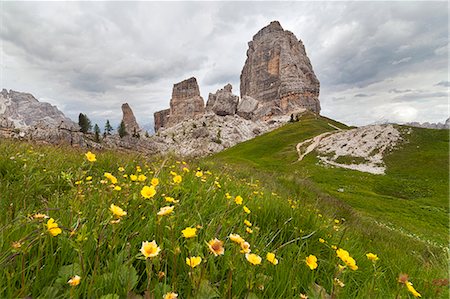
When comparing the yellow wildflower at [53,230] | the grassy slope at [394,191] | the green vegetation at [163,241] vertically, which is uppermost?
the yellow wildflower at [53,230]

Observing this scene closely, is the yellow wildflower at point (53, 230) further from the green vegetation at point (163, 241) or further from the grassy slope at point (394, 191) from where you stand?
the grassy slope at point (394, 191)

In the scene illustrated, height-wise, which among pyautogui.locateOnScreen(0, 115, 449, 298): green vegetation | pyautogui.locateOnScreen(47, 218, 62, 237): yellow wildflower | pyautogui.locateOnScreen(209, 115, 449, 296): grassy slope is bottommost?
pyautogui.locateOnScreen(209, 115, 449, 296): grassy slope

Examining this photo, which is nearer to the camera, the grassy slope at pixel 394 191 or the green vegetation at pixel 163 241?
the green vegetation at pixel 163 241

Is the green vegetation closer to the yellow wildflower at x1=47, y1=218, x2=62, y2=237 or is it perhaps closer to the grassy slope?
the yellow wildflower at x1=47, y1=218, x2=62, y2=237

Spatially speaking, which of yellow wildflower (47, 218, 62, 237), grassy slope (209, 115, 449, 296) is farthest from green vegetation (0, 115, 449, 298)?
grassy slope (209, 115, 449, 296)

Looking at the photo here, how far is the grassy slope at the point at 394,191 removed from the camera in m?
12.2

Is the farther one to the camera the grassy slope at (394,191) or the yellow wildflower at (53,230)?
the grassy slope at (394,191)

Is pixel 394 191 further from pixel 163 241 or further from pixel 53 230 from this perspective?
pixel 53 230

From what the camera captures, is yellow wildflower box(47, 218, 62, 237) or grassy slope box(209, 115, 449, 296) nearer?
yellow wildflower box(47, 218, 62, 237)

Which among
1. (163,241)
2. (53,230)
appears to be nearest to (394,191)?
(163,241)

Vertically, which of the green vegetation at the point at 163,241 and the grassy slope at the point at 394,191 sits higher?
the green vegetation at the point at 163,241

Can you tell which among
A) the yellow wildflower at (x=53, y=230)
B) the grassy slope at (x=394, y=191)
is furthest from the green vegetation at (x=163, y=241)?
the grassy slope at (x=394, y=191)

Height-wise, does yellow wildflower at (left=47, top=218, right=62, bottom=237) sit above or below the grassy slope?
above

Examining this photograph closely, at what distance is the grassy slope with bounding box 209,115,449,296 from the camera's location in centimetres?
1225
